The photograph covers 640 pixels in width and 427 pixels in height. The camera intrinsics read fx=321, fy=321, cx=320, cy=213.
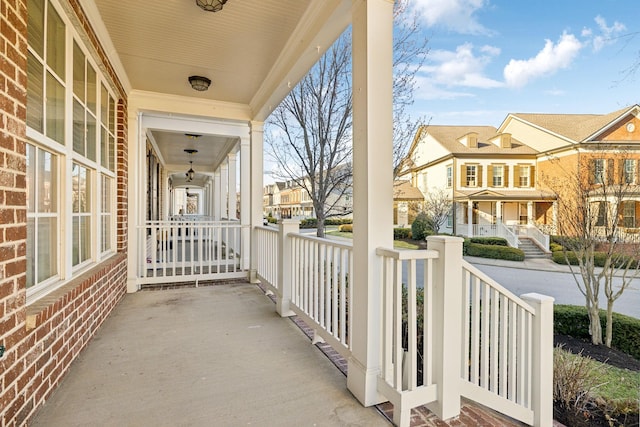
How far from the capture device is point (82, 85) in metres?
2.69

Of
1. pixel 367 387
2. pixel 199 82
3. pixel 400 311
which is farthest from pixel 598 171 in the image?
pixel 199 82

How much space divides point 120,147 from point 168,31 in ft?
6.16

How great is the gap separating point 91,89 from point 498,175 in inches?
687

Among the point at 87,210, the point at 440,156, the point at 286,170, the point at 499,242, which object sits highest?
the point at 440,156

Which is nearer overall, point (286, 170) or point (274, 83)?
point (274, 83)

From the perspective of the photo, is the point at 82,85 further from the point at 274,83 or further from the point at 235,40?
the point at 274,83

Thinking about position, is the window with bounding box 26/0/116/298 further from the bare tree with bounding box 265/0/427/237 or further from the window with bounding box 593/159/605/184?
the window with bounding box 593/159/605/184

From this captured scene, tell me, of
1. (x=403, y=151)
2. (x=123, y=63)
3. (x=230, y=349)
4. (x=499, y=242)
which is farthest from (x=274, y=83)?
(x=499, y=242)

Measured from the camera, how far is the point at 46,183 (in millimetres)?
2061

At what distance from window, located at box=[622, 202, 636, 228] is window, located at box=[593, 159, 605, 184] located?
508 mm

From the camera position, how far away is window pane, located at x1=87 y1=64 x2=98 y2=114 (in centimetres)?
287

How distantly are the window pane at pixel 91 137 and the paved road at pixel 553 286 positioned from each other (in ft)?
23.9

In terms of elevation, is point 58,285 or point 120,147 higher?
point 120,147

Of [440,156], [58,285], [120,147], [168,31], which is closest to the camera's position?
[58,285]
